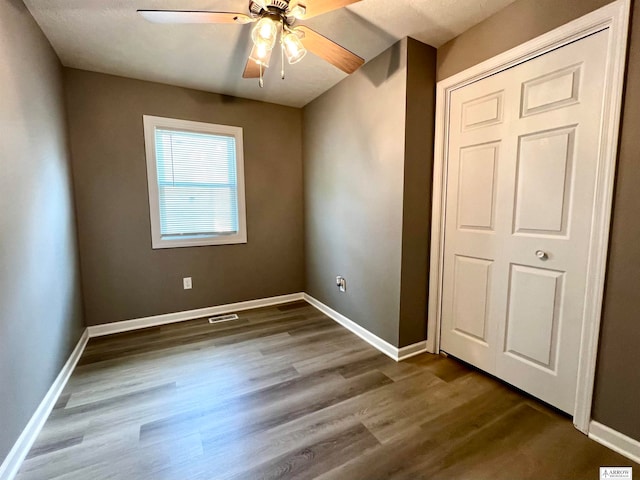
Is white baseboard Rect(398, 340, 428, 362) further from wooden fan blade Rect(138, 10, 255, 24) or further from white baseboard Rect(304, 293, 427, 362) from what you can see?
wooden fan blade Rect(138, 10, 255, 24)

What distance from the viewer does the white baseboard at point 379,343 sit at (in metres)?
2.21

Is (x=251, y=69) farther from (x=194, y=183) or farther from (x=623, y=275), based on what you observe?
(x=623, y=275)

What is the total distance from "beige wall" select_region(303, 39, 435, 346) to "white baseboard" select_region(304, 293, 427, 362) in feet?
0.15

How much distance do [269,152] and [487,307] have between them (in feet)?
8.74

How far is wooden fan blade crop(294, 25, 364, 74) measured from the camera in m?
1.52

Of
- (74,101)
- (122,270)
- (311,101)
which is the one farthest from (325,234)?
(74,101)

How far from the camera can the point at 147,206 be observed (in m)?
2.75

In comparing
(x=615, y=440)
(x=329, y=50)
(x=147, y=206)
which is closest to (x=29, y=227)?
(x=147, y=206)

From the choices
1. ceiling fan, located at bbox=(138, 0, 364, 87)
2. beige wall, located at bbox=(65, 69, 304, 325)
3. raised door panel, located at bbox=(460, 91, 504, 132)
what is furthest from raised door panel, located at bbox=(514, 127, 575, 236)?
beige wall, located at bbox=(65, 69, 304, 325)

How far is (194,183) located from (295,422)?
244 centimetres

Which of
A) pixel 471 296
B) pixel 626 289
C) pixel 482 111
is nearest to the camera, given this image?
pixel 626 289

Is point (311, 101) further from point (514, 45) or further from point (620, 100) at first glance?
point (620, 100)

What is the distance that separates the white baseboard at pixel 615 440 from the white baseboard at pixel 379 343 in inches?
40.9

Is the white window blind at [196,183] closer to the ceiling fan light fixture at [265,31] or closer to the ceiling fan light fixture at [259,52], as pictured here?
the ceiling fan light fixture at [259,52]
